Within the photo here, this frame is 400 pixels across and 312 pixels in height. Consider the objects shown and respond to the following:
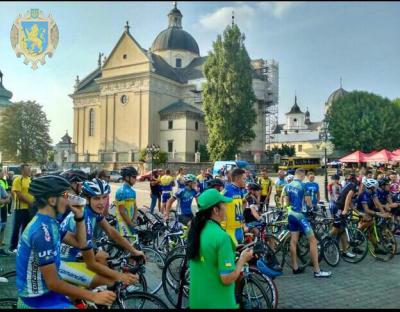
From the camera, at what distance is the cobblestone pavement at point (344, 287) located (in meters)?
5.97

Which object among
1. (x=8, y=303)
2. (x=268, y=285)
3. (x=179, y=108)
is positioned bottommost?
(x=268, y=285)

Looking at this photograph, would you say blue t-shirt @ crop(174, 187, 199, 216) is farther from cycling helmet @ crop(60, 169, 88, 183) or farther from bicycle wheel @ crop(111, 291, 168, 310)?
bicycle wheel @ crop(111, 291, 168, 310)

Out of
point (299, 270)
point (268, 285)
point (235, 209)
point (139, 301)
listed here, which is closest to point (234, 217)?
point (235, 209)

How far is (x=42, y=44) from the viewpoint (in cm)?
1325

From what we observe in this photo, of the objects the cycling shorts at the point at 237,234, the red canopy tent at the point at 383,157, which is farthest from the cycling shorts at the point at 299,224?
the red canopy tent at the point at 383,157

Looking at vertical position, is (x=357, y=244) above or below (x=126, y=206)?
below

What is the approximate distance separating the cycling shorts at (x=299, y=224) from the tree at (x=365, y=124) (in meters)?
59.7

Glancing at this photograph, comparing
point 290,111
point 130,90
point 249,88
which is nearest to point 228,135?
point 249,88

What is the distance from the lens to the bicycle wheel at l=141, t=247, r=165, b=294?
6.83 metres

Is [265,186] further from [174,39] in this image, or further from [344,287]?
[174,39]

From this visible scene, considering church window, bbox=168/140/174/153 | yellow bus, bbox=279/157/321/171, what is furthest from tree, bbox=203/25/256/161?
church window, bbox=168/140/174/153

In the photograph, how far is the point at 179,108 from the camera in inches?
2351

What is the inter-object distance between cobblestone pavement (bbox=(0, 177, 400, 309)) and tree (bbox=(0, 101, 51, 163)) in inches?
2205

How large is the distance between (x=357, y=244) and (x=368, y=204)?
4.43ft
